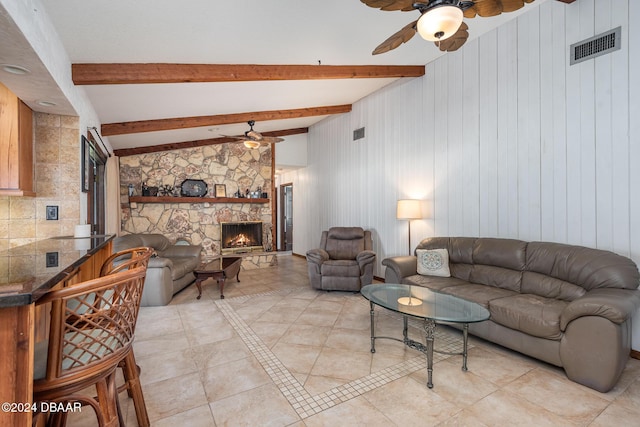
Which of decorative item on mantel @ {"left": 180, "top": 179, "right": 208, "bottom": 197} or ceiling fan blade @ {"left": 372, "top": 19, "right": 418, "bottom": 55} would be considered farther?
decorative item on mantel @ {"left": 180, "top": 179, "right": 208, "bottom": 197}

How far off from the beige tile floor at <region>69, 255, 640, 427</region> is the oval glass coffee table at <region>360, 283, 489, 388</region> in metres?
0.17

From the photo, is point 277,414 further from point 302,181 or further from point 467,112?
point 302,181

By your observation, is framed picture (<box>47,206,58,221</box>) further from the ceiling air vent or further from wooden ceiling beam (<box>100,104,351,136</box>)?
the ceiling air vent

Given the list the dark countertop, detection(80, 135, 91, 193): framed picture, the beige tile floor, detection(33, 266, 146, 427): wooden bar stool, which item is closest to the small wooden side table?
the beige tile floor

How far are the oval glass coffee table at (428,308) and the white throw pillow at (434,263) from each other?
71 centimetres

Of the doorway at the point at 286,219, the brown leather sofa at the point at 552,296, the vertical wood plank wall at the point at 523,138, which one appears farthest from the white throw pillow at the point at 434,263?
the doorway at the point at 286,219

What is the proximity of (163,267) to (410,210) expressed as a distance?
344cm

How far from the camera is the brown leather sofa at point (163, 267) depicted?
Result: 3.81 m

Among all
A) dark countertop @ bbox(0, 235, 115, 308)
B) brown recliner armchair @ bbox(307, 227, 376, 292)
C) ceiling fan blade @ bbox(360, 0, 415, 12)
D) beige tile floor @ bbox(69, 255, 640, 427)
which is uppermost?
ceiling fan blade @ bbox(360, 0, 415, 12)

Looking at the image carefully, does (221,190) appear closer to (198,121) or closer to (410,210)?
(198,121)

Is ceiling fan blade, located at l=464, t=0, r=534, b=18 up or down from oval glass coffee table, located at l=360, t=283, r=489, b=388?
up

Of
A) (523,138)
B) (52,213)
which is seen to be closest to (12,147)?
(52,213)

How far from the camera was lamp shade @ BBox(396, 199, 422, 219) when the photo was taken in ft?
13.5

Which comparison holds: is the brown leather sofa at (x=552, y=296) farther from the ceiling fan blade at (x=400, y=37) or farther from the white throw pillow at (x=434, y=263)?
the ceiling fan blade at (x=400, y=37)
